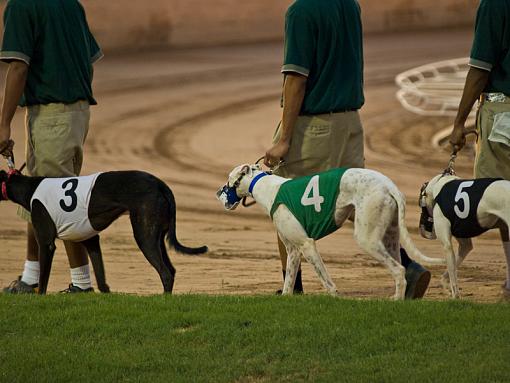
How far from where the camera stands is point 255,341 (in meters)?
6.67

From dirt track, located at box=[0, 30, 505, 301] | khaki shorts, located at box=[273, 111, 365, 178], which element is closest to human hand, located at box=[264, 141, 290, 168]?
khaki shorts, located at box=[273, 111, 365, 178]

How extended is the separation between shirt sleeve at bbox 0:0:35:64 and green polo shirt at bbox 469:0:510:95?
8.60 feet

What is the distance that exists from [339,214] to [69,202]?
1619 mm

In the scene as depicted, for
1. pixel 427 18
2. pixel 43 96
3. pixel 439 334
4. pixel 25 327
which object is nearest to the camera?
pixel 439 334

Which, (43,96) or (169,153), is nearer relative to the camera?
(43,96)

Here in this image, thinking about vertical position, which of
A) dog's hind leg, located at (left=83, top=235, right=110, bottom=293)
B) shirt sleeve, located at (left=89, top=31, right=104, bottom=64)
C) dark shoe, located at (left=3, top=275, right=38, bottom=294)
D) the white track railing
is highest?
shirt sleeve, located at (left=89, top=31, right=104, bottom=64)

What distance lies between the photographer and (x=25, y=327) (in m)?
7.14

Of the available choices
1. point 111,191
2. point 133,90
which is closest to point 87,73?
point 111,191

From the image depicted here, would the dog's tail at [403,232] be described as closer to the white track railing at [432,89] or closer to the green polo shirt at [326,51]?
the green polo shirt at [326,51]

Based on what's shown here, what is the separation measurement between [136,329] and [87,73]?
213cm

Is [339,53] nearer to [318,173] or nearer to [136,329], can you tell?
[318,173]

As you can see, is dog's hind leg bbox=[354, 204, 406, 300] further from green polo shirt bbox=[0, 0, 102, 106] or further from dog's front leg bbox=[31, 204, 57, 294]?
green polo shirt bbox=[0, 0, 102, 106]

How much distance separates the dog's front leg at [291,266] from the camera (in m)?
7.61

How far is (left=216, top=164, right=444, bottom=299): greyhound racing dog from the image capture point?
732cm
